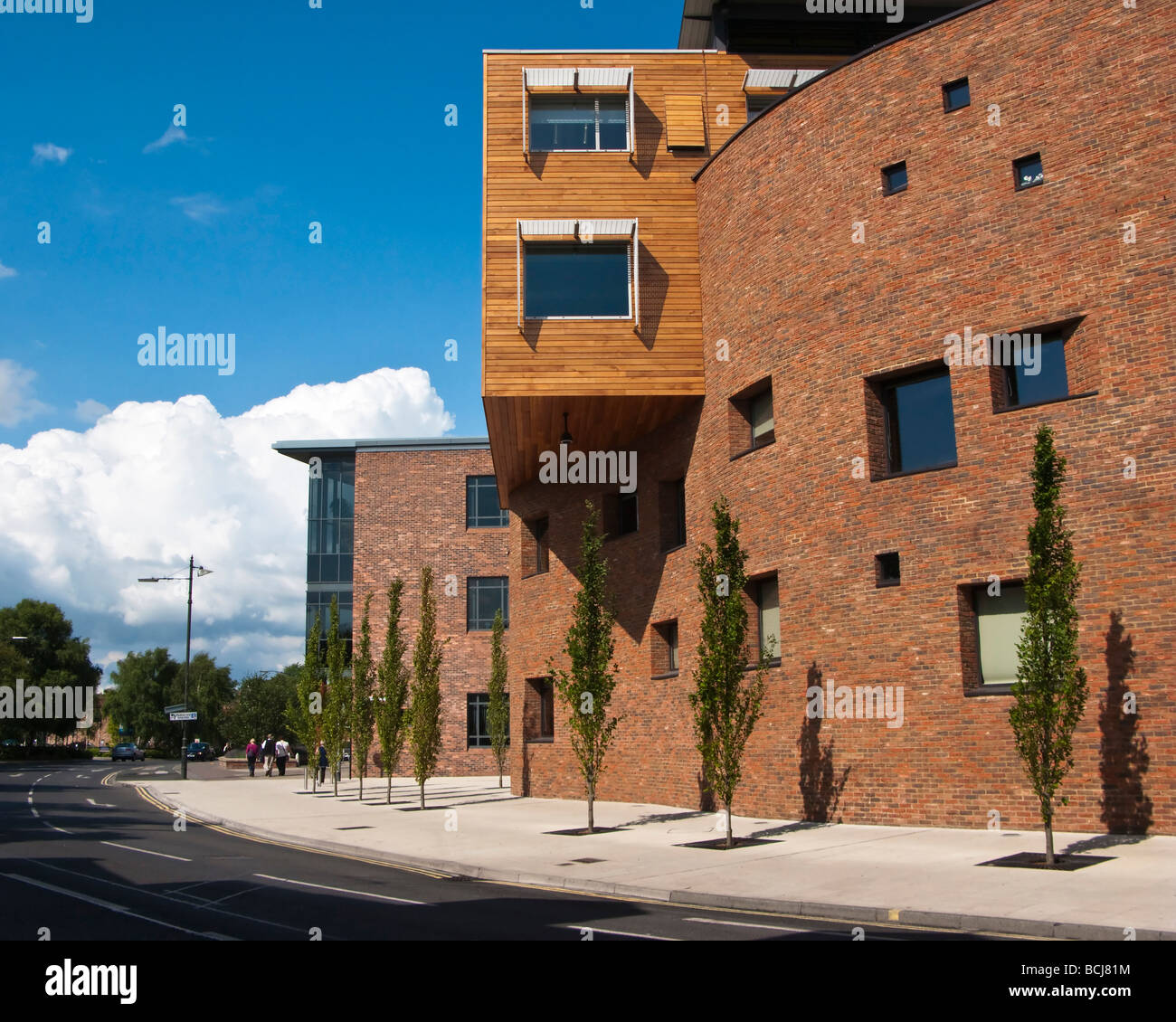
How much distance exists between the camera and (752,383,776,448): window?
20.9 metres

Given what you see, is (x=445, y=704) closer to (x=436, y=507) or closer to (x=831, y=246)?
(x=436, y=507)

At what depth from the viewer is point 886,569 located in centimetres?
1800

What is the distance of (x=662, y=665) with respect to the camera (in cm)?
2462

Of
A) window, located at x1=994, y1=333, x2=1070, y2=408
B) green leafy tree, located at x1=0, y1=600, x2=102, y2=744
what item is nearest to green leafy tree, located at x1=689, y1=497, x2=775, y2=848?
window, located at x1=994, y1=333, x2=1070, y2=408

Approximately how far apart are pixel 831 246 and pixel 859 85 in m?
3.12

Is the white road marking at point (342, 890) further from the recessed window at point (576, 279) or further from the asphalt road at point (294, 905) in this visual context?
the recessed window at point (576, 279)

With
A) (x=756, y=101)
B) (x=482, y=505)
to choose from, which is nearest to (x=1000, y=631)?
(x=756, y=101)

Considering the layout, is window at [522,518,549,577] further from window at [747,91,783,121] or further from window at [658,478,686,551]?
window at [747,91,783,121]

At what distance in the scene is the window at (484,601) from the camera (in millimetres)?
45000

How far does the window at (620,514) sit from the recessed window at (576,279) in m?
5.70

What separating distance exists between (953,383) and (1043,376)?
1438 mm

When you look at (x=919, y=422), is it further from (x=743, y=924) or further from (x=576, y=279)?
(x=743, y=924)

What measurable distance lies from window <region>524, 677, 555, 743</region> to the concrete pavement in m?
4.47
